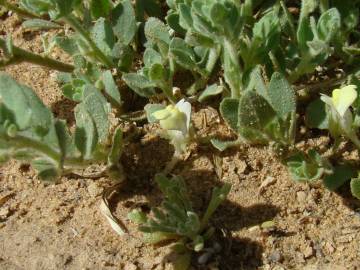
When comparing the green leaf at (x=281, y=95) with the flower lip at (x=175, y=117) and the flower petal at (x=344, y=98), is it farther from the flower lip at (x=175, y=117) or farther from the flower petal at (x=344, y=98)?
the flower lip at (x=175, y=117)

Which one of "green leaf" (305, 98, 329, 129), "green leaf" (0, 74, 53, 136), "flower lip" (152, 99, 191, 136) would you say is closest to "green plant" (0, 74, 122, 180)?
"green leaf" (0, 74, 53, 136)

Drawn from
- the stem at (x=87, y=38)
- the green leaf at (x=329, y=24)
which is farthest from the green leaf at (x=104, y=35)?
the green leaf at (x=329, y=24)

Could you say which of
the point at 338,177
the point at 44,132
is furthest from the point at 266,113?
the point at 44,132

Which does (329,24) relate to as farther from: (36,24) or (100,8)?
(36,24)

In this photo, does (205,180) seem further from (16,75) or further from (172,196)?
(16,75)

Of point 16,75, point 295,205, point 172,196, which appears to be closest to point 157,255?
point 172,196
